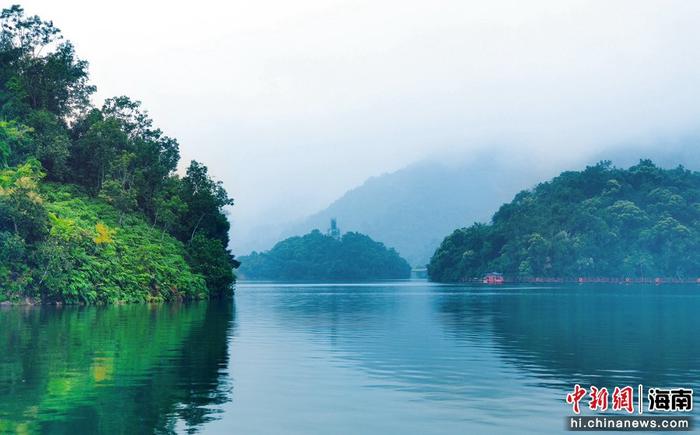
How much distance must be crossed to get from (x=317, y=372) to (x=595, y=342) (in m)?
15.8

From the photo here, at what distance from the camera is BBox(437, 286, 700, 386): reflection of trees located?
26703mm

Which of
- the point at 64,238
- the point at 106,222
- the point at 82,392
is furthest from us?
the point at 106,222

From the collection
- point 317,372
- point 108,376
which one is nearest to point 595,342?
point 317,372

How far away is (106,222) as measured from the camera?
82.2m

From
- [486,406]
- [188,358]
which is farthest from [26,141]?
[486,406]

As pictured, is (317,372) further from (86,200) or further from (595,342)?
(86,200)

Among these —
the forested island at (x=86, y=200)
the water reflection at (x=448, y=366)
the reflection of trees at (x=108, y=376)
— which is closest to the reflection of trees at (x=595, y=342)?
the water reflection at (x=448, y=366)

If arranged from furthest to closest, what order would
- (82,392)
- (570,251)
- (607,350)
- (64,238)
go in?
(570,251), (64,238), (607,350), (82,392)

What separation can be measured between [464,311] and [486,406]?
44.6 meters

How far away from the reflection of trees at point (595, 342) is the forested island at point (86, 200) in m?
30.4

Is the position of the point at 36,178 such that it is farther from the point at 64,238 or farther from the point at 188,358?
the point at 188,358

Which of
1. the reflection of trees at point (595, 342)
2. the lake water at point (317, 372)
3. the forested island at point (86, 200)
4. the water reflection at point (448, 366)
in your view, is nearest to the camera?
the lake water at point (317, 372)

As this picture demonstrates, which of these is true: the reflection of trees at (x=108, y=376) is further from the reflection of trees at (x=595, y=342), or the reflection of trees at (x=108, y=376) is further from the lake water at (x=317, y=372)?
the reflection of trees at (x=595, y=342)

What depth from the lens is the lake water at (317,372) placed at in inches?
723
